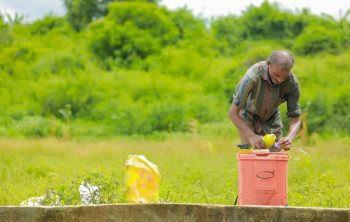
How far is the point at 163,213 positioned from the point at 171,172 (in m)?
5.41

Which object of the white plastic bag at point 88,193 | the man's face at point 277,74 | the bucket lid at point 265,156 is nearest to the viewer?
the bucket lid at point 265,156

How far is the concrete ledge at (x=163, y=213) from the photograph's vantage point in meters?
4.04

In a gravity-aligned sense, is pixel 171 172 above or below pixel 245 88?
below

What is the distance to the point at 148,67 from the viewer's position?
1216 inches

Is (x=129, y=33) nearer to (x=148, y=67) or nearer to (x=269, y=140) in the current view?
(x=148, y=67)

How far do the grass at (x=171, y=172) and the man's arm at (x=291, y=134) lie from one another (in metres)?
0.71

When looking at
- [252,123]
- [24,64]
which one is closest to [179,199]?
[252,123]

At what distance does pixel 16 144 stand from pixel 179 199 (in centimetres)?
820

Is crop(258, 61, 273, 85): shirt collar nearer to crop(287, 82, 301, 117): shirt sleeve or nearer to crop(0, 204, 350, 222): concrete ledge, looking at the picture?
crop(287, 82, 301, 117): shirt sleeve

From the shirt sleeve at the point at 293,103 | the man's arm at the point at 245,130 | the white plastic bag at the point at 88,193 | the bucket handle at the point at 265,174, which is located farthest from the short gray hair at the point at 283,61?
the white plastic bag at the point at 88,193

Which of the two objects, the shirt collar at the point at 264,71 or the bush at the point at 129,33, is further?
the bush at the point at 129,33

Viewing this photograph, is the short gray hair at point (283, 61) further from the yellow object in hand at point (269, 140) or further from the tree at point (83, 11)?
the tree at point (83, 11)

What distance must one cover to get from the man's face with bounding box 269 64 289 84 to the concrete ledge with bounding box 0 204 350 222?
6.14ft

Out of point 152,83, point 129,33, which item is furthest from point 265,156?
point 129,33
